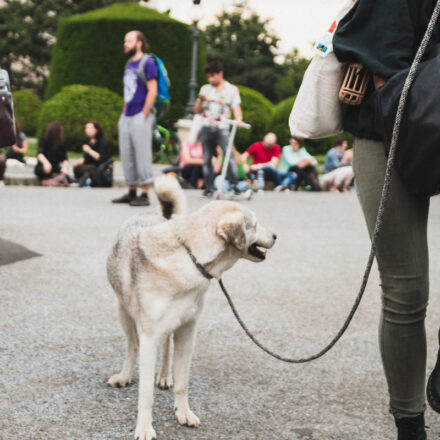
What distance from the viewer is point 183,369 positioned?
9.68 feet

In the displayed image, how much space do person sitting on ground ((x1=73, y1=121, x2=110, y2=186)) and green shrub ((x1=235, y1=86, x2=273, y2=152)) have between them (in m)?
10.8

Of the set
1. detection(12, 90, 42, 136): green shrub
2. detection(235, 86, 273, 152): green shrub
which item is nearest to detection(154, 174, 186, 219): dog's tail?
detection(235, 86, 273, 152): green shrub

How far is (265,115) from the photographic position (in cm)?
2406

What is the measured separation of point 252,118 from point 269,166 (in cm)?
932

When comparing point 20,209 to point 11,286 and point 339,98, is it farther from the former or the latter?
point 339,98

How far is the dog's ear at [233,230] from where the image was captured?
8.98ft

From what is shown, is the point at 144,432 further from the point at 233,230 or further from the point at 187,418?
the point at 233,230

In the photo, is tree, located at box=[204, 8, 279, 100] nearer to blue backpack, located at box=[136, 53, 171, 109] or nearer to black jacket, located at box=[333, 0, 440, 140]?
blue backpack, located at box=[136, 53, 171, 109]


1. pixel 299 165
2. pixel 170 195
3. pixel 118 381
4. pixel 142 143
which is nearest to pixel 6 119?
pixel 170 195

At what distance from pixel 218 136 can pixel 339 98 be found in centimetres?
888

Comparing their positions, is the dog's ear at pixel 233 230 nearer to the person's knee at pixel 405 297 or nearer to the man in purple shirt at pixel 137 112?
the person's knee at pixel 405 297

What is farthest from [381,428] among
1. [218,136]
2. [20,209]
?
[218,136]

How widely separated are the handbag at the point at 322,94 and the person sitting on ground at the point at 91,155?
10887mm

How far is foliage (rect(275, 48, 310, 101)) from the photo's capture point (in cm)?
5272
